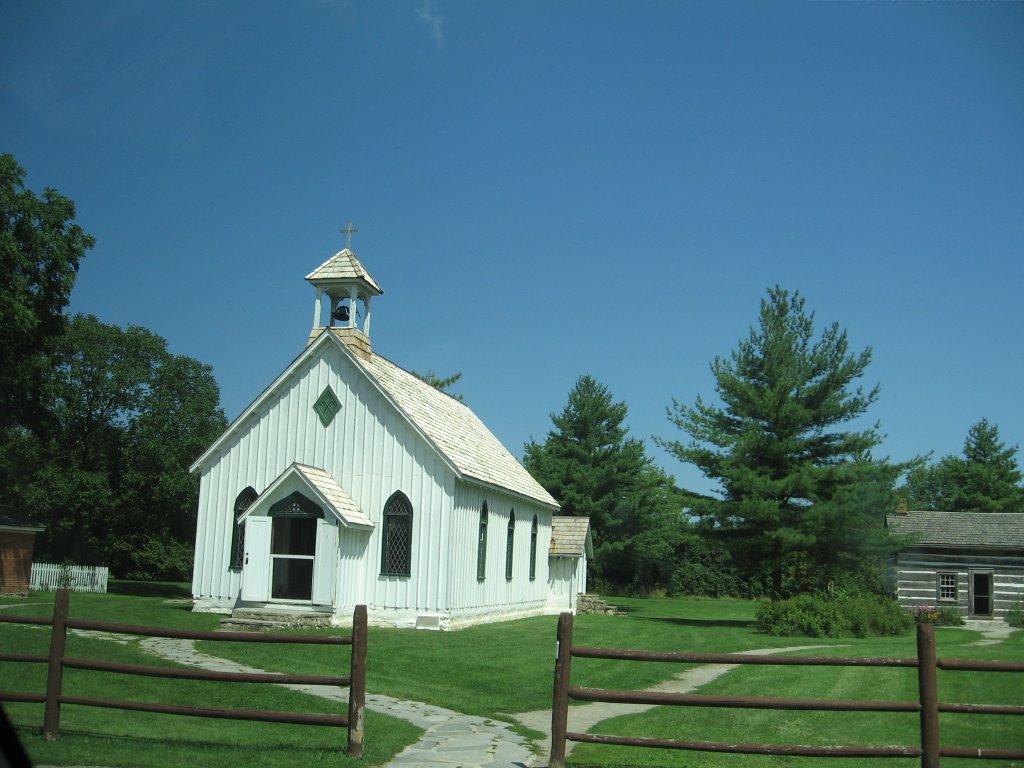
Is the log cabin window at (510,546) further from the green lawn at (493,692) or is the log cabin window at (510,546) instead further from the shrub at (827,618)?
the shrub at (827,618)

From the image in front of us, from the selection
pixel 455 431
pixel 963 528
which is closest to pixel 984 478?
pixel 963 528

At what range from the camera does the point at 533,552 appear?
3416cm

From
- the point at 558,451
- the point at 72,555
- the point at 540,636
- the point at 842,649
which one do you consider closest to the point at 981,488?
the point at 558,451

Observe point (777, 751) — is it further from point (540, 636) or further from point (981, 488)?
point (981, 488)

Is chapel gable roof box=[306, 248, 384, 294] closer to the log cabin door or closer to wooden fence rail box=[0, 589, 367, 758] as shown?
wooden fence rail box=[0, 589, 367, 758]

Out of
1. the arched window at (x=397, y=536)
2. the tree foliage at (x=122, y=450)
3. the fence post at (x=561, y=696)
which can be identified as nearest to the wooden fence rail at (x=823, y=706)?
the fence post at (x=561, y=696)

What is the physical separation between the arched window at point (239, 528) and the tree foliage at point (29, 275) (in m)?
10.6

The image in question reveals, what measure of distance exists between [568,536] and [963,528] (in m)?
18.3

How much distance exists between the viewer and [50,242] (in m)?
33.3

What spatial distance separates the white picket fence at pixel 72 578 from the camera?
3706 cm

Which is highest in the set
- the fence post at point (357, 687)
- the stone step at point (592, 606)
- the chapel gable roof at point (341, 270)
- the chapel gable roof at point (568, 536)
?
the chapel gable roof at point (341, 270)

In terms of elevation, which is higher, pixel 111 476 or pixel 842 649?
pixel 111 476

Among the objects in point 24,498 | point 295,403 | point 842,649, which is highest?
point 295,403

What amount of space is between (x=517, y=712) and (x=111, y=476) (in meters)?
42.0
